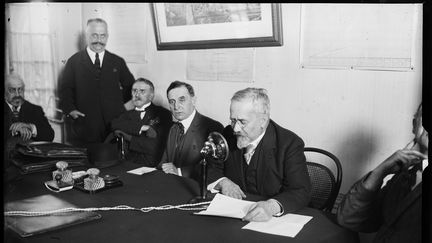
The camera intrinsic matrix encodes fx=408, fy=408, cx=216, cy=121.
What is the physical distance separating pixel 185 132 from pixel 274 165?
0.63m

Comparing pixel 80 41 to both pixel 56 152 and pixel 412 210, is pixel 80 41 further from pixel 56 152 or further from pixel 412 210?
pixel 412 210

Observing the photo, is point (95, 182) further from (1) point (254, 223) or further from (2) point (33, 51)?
(1) point (254, 223)

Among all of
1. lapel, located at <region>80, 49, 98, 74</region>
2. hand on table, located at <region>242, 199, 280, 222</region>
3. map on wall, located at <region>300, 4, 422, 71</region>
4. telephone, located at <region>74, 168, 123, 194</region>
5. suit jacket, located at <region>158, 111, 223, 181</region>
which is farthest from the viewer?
suit jacket, located at <region>158, 111, 223, 181</region>

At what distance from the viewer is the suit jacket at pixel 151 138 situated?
223cm

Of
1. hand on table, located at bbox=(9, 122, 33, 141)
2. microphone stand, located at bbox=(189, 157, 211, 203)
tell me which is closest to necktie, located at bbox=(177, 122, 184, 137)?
microphone stand, located at bbox=(189, 157, 211, 203)

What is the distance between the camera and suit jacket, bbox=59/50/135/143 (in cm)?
204

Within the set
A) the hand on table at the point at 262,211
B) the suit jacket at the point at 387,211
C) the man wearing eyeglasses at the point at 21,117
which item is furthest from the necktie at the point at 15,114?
the suit jacket at the point at 387,211

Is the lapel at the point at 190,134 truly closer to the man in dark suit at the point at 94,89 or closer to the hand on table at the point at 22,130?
the man in dark suit at the point at 94,89

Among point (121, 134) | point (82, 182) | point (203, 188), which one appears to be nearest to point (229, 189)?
point (203, 188)

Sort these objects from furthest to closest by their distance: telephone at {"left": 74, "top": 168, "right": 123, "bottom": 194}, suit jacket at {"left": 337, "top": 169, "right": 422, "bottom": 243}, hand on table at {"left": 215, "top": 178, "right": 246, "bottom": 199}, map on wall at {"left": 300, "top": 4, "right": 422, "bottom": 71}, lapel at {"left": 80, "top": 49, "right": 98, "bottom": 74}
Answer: lapel at {"left": 80, "top": 49, "right": 98, "bottom": 74} → telephone at {"left": 74, "top": 168, "right": 123, "bottom": 194} → hand on table at {"left": 215, "top": 178, "right": 246, "bottom": 199} → map on wall at {"left": 300, "top": 4, "right": 422, "bottom": 71} → suit jacket at {"left": 337, "top": 169, "right": 422, "bottom": 243}

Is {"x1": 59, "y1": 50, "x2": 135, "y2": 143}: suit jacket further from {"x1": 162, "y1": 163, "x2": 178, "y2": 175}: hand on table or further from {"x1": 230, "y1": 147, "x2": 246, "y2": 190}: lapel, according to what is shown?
{"x1": 230, "y1": 147, "x2": 246, "y2": 190}: lapel

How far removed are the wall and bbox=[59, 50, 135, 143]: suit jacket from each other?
8 centimetres

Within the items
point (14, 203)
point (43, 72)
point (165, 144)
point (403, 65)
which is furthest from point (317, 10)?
point (14, 203)

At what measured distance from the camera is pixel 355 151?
5.83ft
